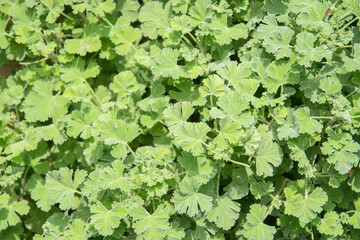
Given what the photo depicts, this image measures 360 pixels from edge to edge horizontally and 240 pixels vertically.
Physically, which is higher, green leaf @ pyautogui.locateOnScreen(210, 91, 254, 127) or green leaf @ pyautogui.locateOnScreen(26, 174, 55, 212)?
green leaf @ pyautogui.locateOnScreen(210, 91, 254, 127)

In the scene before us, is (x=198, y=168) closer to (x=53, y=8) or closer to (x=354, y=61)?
(x=354, y=61)

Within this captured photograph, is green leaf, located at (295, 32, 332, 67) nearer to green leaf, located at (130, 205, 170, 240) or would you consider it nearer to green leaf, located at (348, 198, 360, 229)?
green leaf, located at (348, 198, 360, 229)

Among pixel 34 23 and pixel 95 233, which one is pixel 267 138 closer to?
pixel 95 233

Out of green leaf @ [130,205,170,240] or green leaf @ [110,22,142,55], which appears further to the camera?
green leaf @ [110,22,142,55]

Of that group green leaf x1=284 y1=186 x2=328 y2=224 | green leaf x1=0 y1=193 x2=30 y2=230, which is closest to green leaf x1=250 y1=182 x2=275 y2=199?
green leaf x1=284 y1=186 x2=328 y2=224

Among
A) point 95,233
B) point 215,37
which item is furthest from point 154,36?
point 95,233

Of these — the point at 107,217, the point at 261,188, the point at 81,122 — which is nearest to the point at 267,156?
the point at 261,188
